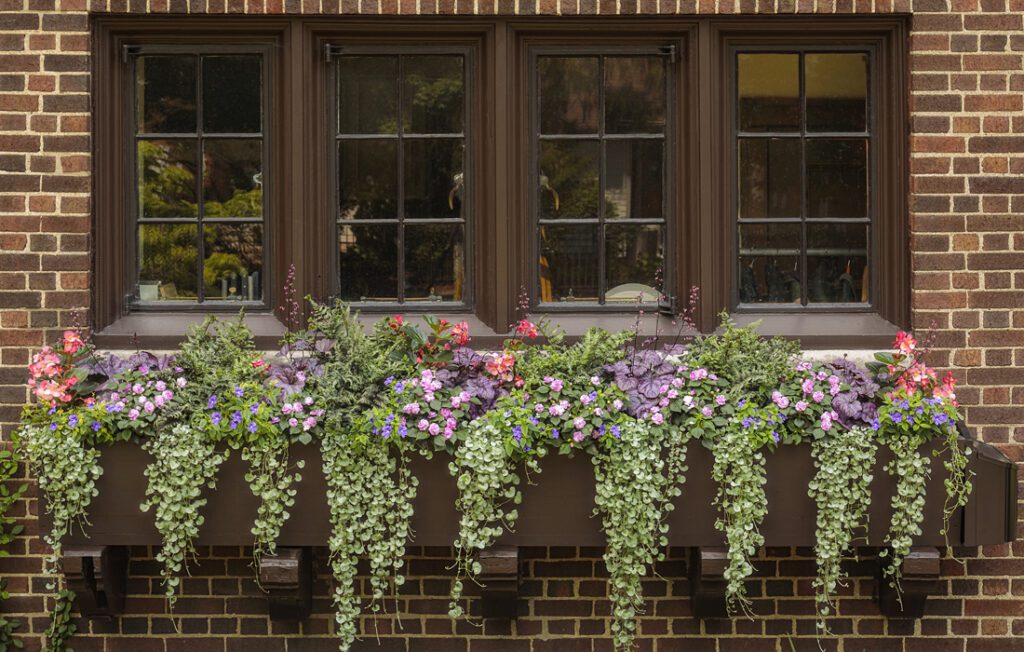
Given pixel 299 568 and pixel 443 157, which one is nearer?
pixel 299 568

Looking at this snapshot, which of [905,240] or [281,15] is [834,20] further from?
[281,15]

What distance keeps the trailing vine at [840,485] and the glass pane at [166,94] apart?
3.17m

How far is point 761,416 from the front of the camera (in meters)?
4.54

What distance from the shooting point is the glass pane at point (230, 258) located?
17.3ft

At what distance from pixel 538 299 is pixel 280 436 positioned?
4.58ft

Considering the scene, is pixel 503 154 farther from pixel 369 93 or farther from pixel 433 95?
pixel 369 93

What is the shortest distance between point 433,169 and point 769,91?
5.24 ft

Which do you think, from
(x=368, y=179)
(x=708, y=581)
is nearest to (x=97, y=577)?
(x=368, y=179)

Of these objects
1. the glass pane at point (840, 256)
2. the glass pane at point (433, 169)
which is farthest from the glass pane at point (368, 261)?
the glass pane at point (840, 256)

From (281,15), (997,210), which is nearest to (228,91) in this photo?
(281,15)

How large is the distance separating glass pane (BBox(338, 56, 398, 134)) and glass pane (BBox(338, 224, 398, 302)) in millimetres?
460

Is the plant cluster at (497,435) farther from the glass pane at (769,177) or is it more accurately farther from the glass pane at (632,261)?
the glass pane at (769,177)

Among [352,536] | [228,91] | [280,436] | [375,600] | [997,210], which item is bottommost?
[375,600]

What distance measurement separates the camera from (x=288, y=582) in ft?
15.3
